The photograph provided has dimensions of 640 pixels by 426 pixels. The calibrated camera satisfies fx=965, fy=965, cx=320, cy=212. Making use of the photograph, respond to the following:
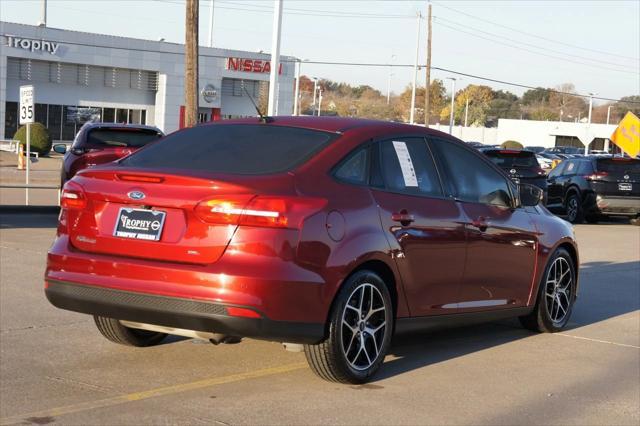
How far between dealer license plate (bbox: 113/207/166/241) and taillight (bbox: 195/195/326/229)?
28 centimetres

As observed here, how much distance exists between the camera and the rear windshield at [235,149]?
19.7 feet

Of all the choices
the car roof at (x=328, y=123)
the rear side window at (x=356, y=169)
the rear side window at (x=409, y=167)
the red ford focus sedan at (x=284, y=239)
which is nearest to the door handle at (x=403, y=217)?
the red ford focus sedan at (x=284, y=239)

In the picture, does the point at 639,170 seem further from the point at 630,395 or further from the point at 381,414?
the point at 381,414

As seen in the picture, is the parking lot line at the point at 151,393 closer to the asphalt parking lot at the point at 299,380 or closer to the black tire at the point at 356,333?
the asphalt parking lot at the point at 299,380

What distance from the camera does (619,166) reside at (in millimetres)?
23297

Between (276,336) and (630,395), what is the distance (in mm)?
2569

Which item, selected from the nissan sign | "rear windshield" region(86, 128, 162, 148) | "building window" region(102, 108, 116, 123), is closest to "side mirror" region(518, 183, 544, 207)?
"rear windshield" region(86, 128, 162, 148)

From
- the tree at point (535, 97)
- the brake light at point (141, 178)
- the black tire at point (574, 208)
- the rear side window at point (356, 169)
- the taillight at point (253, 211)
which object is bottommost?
the black tire at point (574, 208)

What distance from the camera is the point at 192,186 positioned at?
5.61m

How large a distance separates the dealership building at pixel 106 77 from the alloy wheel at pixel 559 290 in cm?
4378

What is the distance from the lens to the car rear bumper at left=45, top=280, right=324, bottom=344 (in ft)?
17.9

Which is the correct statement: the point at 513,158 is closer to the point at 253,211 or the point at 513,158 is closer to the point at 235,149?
the point at 235,149

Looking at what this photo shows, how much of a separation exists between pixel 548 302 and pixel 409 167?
2.40m

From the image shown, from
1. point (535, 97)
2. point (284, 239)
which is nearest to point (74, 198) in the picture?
point (284, 239)
